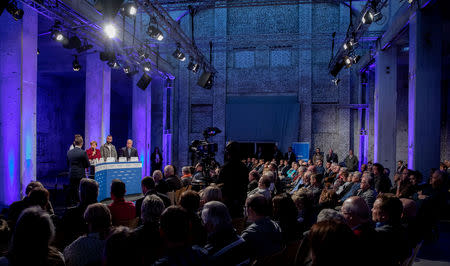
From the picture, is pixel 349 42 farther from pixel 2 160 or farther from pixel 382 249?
pixel 2 160

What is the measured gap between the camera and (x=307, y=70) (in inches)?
550

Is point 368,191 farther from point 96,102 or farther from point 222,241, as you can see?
point 96,102

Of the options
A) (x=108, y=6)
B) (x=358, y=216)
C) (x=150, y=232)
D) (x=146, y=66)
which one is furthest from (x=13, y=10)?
(x=358, y=216)

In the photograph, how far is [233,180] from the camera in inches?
144

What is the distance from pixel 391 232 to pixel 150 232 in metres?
1.99

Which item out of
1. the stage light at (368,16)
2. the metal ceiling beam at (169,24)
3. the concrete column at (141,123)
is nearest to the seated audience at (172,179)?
the metal ceiling beam at (169,24)

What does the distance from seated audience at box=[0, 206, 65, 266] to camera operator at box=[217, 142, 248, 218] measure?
85.6 inches

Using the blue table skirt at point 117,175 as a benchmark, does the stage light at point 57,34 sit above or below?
above

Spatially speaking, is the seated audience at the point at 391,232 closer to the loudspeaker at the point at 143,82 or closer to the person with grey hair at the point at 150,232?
the person with grey hair at the point at 150,232

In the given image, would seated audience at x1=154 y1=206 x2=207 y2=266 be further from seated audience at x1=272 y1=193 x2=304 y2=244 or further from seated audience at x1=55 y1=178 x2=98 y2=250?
seated audience at x1=55 y1=178 x2=98 y2=250

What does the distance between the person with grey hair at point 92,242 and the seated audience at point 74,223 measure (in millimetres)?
690

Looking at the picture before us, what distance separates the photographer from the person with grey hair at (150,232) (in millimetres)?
2495

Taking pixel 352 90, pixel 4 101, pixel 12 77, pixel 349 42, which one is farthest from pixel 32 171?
pixel 352 90

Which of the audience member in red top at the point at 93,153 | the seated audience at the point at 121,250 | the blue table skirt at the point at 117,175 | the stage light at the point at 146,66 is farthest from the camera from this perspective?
the stage light at the point at 146,66
